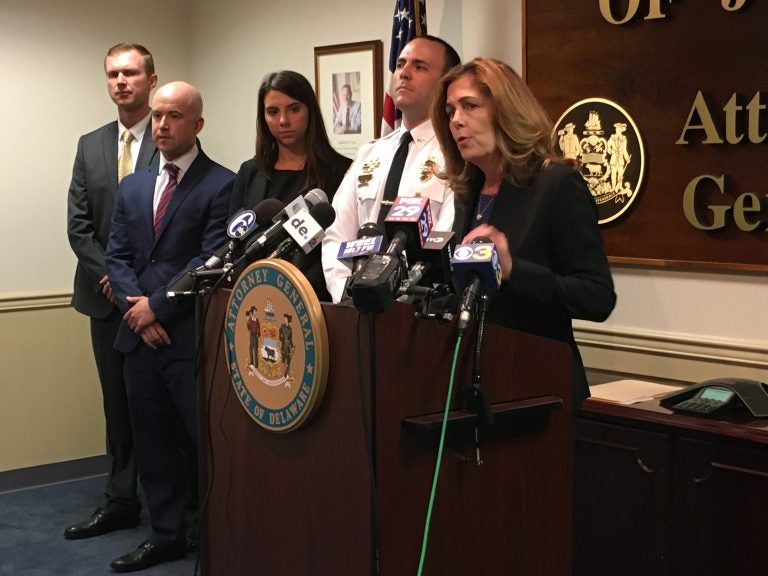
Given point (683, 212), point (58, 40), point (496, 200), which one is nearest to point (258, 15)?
point (58, 40)

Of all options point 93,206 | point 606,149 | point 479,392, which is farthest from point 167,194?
point 479,392

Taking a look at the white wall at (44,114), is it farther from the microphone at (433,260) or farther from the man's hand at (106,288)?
the microphone at (433,260)

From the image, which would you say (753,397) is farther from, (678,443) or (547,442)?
(547,442)

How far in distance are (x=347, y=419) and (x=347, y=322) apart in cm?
16

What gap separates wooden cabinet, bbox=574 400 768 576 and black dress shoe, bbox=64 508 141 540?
1.99m

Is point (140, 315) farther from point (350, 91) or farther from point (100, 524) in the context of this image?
point (350, 91)

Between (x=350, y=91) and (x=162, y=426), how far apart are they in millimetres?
1626

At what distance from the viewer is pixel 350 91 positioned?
4.52 m

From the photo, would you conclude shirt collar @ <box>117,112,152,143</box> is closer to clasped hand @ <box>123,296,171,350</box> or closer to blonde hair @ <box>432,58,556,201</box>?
clasped hand @ <box>123,296,171,350</box>

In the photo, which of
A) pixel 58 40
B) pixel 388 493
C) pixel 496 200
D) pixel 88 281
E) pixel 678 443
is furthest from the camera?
pixel 58 40

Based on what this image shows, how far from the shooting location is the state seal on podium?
5.98 feet

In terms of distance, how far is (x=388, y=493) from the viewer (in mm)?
1750

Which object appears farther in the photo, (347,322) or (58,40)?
(58,40)

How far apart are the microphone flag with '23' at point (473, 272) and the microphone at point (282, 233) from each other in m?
0.36
